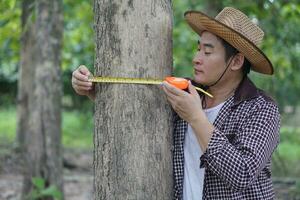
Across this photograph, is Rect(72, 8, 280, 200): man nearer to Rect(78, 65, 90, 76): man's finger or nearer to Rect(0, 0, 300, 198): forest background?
Rect(78, 65, 90, 76): man's finger

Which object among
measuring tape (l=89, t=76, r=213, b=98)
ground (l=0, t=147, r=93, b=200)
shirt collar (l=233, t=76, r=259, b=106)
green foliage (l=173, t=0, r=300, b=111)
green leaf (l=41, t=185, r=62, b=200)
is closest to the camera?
measuring tape (l=89, t=76, r=213, b=98)

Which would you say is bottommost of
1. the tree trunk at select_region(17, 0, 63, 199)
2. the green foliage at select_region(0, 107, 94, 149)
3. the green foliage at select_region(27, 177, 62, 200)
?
the green foliage at select_region(0, 107, 94, 149)

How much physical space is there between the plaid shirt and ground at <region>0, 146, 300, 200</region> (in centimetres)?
341

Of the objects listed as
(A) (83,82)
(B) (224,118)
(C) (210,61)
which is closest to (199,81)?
(C) (210,61)

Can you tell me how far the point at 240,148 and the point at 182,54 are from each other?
9403 mm

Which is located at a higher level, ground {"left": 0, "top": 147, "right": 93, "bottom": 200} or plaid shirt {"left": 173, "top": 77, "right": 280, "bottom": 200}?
plaid shirt {"left": 173, "top": 77, "right": 280, "bottom": 200}

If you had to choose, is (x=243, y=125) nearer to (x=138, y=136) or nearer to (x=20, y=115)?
(x=138, y=136)

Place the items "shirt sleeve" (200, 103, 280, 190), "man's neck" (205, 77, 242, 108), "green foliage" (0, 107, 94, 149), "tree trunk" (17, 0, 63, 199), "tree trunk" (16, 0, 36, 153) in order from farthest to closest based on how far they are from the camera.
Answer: "green foliage" (0, 107, 94, 149) → "tree trunk" (16, 0, 36, 153) → "tree trunk" (17, 0, 63, 199) → "man's neck" (205, 77, 242, 108) → "shirt sleeve" (200, 103, 280, 190)

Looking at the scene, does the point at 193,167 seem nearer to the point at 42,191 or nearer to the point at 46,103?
the point at 42,191

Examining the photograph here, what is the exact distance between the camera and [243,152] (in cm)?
237

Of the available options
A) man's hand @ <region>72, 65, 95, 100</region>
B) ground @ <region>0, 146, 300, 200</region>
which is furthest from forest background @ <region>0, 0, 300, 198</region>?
man's hand @ <region>72, 65, 95, 100</region>

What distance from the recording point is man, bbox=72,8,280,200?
92.8 inches

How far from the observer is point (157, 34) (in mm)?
2561

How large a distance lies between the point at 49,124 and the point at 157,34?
429 cm
